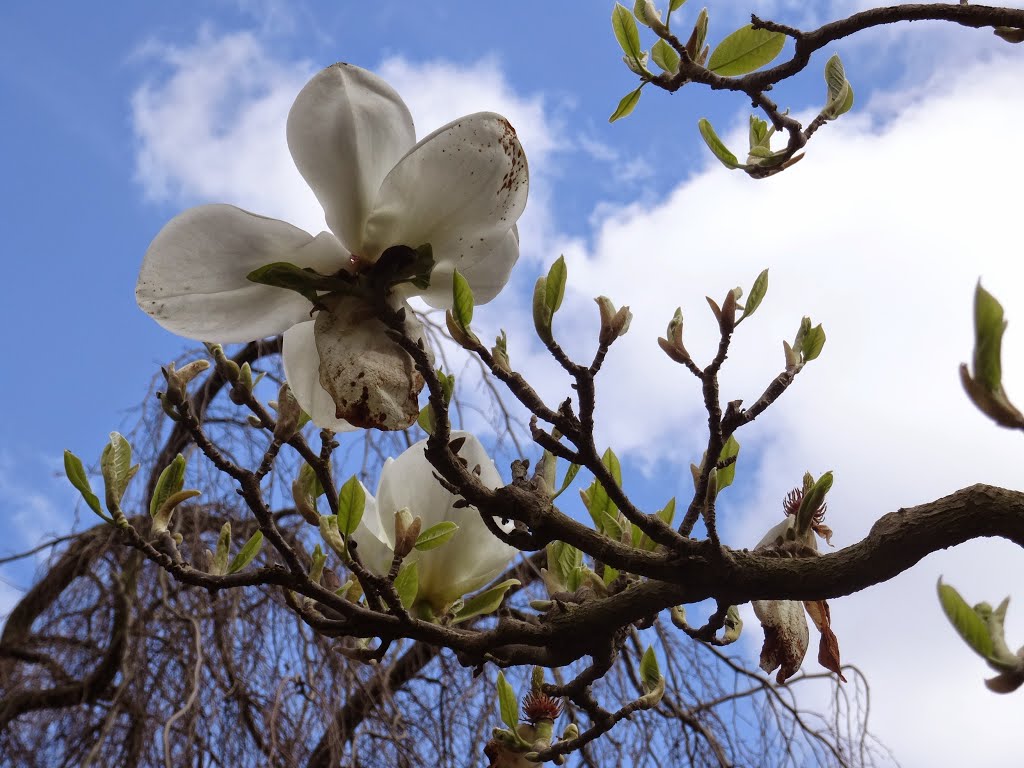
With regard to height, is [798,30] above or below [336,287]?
above

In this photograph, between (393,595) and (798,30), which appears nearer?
(393,595)

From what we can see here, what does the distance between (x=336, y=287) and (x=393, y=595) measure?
0.62ft

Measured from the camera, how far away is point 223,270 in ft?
2.14

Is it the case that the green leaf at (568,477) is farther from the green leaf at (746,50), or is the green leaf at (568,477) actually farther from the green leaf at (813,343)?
the green leaf at (746,50)

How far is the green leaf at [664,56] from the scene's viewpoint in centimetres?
80

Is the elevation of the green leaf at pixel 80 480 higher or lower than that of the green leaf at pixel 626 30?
lower

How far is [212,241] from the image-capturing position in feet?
2.11

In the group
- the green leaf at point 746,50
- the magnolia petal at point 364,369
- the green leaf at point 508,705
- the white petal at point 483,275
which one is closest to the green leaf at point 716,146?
the green leaf at point 746,50

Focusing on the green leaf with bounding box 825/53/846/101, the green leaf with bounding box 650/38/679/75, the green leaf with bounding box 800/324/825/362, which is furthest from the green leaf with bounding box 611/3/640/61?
the green leaf with bounding box 800/324/825/362

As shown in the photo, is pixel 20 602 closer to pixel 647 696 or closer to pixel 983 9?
pixel 647 696

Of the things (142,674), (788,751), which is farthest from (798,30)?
(142,674)

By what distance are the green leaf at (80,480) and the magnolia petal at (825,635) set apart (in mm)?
454

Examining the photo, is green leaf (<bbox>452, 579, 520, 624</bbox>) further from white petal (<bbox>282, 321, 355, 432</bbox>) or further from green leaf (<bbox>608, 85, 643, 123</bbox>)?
green leaf (<bbox>608, 85, 643, 123</bbox>)

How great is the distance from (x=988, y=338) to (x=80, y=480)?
1.75 feet
